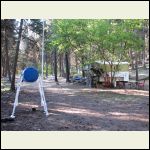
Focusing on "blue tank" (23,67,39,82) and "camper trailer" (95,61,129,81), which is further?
"camper trailer" (95,61,129,81)

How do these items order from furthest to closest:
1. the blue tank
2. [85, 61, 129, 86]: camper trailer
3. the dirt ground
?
[85, 61, 129, 86]: camper trailer, the blue tank, the dirt ground

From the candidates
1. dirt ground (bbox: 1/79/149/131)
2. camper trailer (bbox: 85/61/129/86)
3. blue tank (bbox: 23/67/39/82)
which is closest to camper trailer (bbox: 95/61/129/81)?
camper trailer (bbox: 85/61/129/86)

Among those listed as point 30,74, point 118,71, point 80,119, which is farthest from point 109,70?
point 80,119

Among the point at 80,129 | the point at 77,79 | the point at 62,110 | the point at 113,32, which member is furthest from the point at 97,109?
the point at 77,79

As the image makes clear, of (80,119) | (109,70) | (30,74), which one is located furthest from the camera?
(109,70)

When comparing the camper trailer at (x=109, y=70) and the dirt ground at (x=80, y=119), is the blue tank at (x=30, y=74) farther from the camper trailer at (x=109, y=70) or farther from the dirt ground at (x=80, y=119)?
the camper trailer at (x=109, y=70)

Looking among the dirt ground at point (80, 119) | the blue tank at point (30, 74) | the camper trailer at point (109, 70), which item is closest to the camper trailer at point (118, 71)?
the camper trailer at point (109, 70)

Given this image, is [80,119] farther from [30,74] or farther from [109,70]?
[109,70]

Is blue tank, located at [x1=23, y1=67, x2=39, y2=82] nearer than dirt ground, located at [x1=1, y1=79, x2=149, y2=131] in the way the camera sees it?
No

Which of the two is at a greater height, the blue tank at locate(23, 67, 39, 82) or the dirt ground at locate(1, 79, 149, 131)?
the blue tank at locate(23, 67, 39, 82)

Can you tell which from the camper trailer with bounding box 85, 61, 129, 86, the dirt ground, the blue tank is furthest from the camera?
the camper trailer with bounding box 85, 61, 129, 86

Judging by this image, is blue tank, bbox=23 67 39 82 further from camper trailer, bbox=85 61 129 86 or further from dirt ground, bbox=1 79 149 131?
camper trailer, bbox=85 61 129 86

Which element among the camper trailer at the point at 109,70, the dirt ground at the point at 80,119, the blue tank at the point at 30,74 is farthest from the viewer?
the camper trailer at the point at 109,70

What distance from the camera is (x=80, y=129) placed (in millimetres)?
9523
